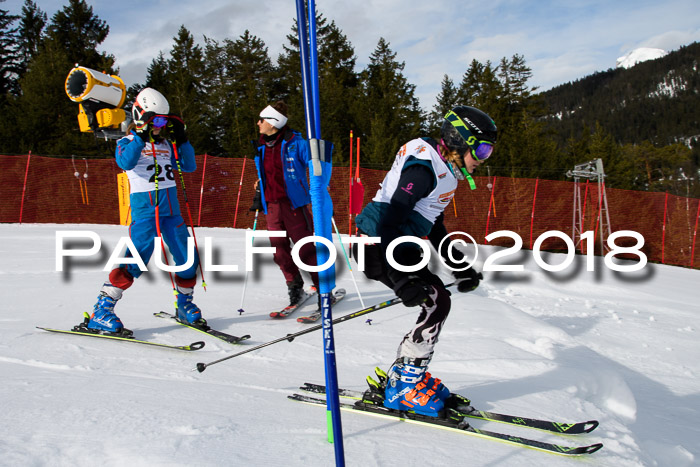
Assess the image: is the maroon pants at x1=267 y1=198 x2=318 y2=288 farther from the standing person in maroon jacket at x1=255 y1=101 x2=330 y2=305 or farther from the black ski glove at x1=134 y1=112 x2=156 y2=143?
the black ski glove at x1=134 y1=112 x2=156 y2=143

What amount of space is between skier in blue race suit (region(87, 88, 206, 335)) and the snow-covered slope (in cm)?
42

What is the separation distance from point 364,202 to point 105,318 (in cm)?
1302

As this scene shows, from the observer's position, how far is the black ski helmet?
275 centimetres

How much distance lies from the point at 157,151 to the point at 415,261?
2836 millimetres

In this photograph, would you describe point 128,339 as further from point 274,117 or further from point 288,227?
point 274,117

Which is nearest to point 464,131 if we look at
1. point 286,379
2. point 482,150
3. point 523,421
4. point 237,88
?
point 482,150

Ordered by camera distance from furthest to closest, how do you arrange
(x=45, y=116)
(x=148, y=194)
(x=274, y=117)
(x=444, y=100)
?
(x=444, y=100) < (x=45, y=116) < (x=274, y=117) < (x=148, y=194)

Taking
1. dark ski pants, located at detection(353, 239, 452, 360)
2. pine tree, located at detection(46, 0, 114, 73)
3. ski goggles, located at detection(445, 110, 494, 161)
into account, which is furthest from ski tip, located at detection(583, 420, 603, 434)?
pine tree, located at detection(46, 0, 114, 73)

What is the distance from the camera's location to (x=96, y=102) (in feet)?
15.1

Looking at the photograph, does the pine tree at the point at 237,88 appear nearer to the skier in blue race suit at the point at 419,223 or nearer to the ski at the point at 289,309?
the ski at the point at 289,309

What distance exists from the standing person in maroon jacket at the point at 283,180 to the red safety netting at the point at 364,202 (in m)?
9.25

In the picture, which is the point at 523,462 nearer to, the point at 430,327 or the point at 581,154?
the point at 430,327

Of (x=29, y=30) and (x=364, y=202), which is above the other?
(x=29, y=30)

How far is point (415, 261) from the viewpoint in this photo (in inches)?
109
